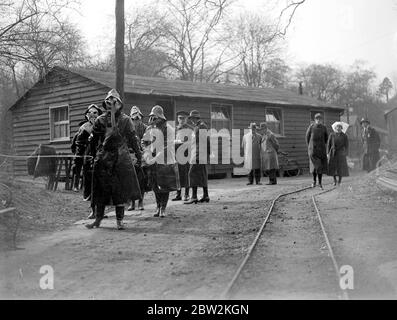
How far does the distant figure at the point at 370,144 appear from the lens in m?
16.6

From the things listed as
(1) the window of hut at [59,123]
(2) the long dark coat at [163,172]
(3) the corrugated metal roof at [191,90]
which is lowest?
(2) the long dark coat at [163,172]

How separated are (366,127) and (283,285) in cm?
1343

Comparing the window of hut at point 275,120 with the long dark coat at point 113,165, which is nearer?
the long dark coat at point 113,165

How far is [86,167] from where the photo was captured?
8.41 m

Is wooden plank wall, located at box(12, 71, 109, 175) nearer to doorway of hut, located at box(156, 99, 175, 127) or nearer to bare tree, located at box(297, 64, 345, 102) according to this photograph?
doorway of hut, located at box(156, 99, 175, 127)

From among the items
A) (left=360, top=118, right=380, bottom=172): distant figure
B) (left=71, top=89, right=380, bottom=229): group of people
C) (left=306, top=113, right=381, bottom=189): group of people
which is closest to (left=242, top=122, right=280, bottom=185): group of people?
(left=306, top=113, right=381, bottom=189): group of people

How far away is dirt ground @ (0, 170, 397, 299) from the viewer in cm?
431

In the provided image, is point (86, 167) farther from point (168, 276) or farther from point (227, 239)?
point (168, 276)

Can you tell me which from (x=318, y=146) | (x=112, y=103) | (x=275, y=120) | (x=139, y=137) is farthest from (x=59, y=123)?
(x=112, y=103)

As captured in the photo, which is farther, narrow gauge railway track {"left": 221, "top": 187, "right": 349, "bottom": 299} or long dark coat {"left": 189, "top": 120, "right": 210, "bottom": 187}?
long dark coat {"left": 189, "top": 120, "right": 210, "bottom": 187}

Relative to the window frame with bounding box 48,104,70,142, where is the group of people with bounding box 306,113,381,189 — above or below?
below

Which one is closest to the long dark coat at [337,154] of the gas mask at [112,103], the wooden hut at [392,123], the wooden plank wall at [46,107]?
the gas mask at [112,103]

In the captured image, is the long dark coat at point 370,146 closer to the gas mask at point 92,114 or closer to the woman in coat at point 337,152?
the woman in coat at point 337,152
